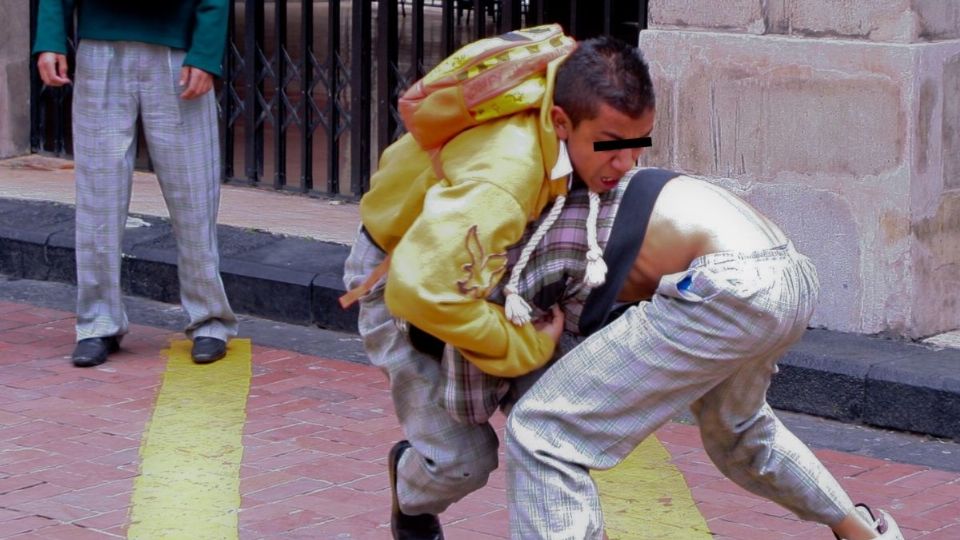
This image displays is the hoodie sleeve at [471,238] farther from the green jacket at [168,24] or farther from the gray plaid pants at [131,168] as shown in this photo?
the gray plaid pants at [131,168]

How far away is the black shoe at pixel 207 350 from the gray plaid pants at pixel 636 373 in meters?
3.07

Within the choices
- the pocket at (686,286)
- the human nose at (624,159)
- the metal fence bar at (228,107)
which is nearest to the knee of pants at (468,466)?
the pocket at (686,286)

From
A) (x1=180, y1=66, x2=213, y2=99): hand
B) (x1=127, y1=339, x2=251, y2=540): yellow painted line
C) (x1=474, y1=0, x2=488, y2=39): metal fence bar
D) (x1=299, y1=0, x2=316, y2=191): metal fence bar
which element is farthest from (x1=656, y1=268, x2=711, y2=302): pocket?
(x1=299, y1=0, x2=316, y2=191): metal fence bar

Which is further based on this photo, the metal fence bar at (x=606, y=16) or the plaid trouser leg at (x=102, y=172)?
the metal fence bar at (x=606, y=16)

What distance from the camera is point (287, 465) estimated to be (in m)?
4.92

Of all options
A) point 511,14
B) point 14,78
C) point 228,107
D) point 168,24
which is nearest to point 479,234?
point 168,24

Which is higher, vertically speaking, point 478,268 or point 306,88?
point 478,268

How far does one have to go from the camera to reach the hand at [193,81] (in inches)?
231

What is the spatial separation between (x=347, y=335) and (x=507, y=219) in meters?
3.63

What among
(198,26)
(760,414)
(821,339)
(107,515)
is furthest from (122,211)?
(760,414)

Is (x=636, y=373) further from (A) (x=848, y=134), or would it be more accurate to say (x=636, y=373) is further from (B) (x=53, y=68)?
(B) (x=53, y=68)

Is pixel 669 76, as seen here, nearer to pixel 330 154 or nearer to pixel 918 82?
pixel 918 82

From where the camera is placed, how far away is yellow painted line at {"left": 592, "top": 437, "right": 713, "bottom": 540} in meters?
4.35

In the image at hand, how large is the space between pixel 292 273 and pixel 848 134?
7.71ft
